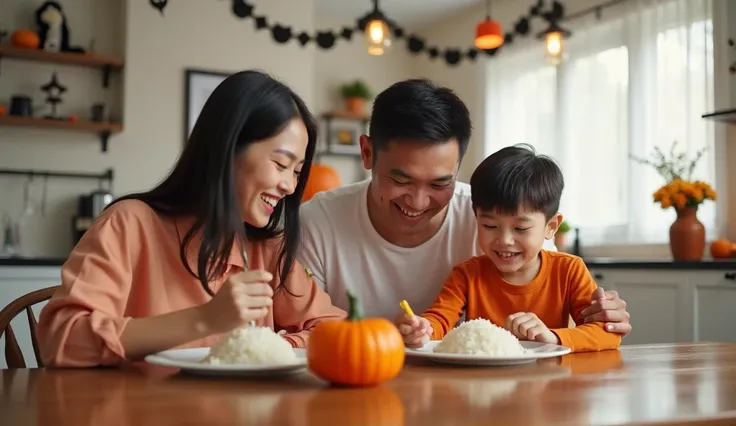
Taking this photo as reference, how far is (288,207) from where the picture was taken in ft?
5.50

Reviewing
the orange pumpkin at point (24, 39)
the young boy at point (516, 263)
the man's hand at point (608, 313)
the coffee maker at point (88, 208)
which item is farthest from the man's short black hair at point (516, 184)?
the orange pumpkin at point (24, 39)

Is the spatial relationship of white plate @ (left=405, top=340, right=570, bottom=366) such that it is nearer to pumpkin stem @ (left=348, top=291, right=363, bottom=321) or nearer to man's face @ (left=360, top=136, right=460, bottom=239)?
pumpkin stem @ (left=348, top=291, right=363, bottom=321)

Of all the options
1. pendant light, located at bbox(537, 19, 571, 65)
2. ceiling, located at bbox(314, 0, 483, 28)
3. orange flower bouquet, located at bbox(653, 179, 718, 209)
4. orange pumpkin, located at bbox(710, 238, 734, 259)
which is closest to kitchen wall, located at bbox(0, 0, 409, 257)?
ceiling, located at bbox(314, 0, 483, 28)

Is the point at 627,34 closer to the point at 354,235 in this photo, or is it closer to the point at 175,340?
the point at 354,235

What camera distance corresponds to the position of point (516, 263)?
5.63 feet

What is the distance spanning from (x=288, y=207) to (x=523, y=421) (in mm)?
975

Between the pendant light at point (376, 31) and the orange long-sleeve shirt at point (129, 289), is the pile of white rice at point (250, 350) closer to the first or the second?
the orange long-sleeve shirt at point (129, 289)

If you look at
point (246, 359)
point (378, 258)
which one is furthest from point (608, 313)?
point (246, 359)

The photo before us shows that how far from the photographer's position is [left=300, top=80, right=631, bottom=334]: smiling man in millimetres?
1823

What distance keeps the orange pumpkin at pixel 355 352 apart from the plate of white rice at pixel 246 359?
2.8 inches

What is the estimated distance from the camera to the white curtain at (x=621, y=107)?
455 cm

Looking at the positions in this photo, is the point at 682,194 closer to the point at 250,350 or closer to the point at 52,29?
the point at 250,350

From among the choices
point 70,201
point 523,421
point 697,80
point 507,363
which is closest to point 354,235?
point 507,363

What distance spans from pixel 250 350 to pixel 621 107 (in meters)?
4.49
